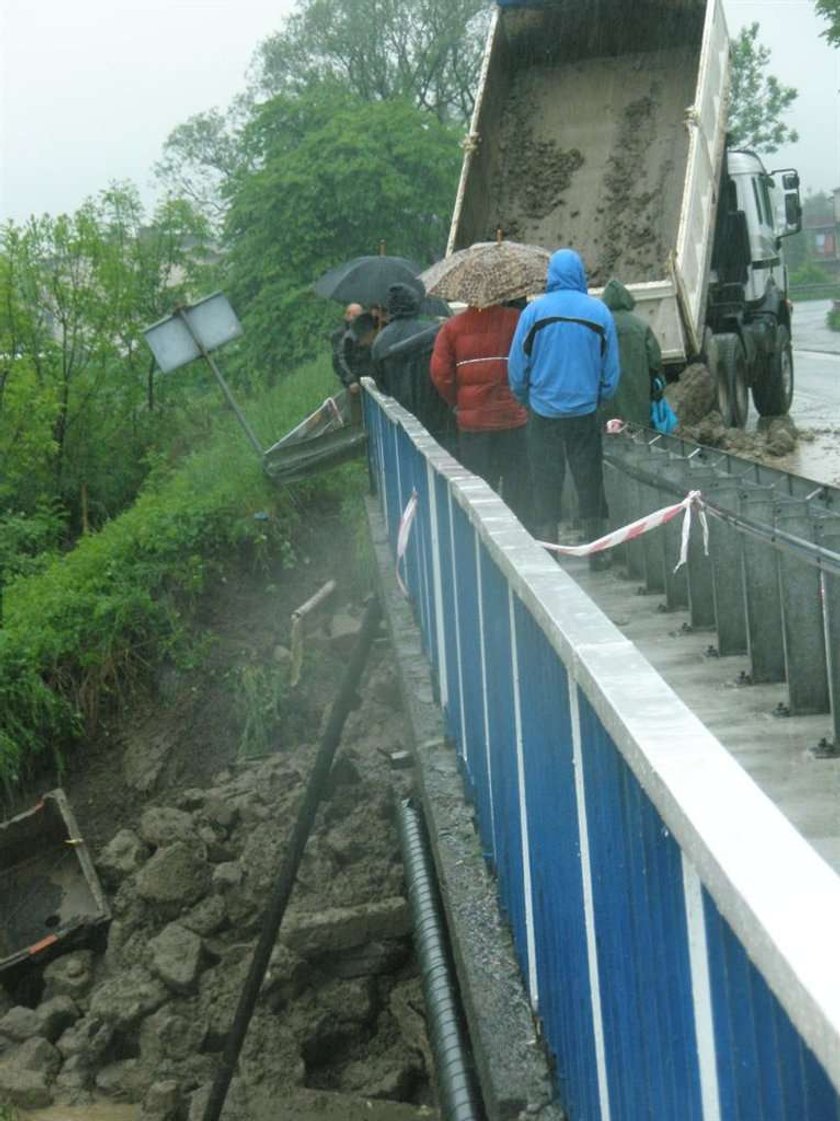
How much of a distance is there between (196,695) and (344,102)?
20677mm

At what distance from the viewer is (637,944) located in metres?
2.34

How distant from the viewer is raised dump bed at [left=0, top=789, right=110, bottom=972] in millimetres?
11609

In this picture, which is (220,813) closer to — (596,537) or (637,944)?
(596,537)

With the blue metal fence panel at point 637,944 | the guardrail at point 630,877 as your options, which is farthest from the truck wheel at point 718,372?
the blue metal fence panel at point 637,944

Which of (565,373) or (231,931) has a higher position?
(565,373)

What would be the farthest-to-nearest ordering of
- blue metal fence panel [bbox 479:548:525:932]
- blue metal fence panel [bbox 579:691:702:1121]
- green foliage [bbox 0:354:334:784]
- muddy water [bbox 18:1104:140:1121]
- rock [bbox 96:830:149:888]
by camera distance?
green foliage [bbox 0:354:334:784], rock [bbox 96:830:149:888], muddy water [bbox 18:1104:140:1121], blue metal fence panel [bbox 479:548:525:932], blue metal fence panel [bbox 579:691:702:1121]

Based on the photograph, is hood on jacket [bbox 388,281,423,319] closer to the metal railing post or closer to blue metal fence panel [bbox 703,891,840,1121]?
the metal railing post

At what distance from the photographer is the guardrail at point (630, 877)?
1.44 m

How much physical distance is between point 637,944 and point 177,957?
23.4ft

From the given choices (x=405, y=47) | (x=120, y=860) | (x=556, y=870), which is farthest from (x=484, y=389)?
(x=405, y=47)

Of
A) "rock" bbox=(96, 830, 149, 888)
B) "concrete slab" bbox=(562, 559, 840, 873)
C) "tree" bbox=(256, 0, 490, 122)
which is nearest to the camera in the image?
"concrete slab" bbox=(562, 559, 840, 873)

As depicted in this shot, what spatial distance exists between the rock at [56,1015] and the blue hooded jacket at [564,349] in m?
4.33

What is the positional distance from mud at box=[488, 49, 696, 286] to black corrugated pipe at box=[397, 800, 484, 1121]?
8960 mm

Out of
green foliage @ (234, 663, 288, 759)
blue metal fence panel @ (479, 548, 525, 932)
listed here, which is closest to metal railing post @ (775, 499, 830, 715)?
blue metal fence panel @ (479, 548, 525, 932)
